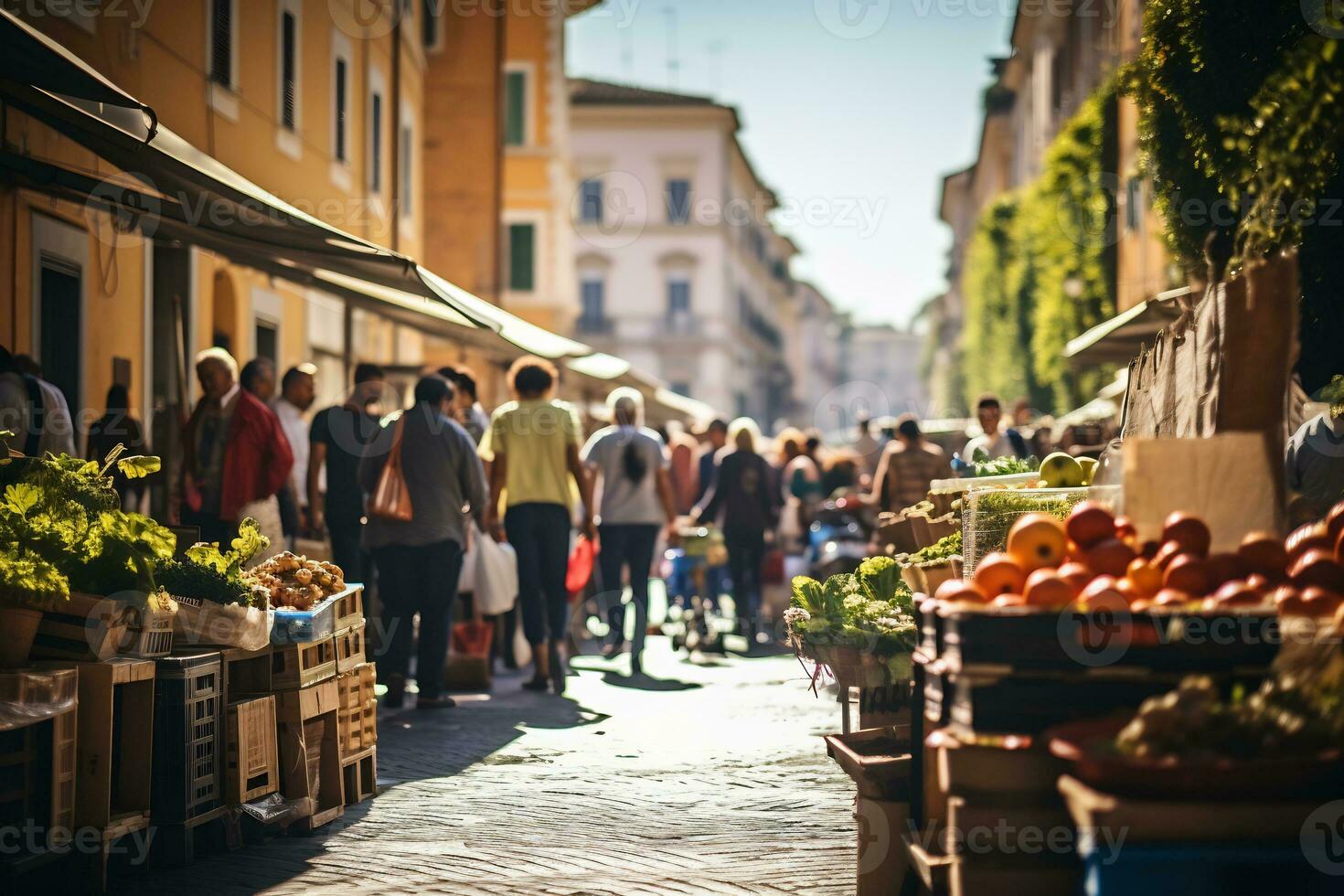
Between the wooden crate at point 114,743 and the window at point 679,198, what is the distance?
203 feet

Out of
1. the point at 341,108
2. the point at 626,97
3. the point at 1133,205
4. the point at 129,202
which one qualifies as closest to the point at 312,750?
the point at 129,202

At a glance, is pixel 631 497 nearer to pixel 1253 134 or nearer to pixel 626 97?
pixel 1253 134

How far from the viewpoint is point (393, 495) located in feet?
33.9

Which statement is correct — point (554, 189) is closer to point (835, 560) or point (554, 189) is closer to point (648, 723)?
point (835, 560)

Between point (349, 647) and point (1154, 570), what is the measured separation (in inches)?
159

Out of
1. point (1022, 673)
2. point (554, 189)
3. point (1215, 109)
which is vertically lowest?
point (1022, 673)

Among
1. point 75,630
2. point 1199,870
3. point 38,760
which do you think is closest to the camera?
point 1199,870

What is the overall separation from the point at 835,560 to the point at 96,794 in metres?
10.4

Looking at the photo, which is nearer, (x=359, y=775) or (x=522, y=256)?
(x=359, y=775)

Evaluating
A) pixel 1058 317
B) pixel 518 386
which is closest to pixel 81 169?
pixel 518 386

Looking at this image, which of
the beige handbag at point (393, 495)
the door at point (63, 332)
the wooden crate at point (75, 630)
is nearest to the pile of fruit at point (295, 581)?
the wooden crate at point (75, 630)

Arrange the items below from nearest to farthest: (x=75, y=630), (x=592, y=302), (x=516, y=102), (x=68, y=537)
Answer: (x=75, y=630), (x=68, y=537), (x=516, y=102), (x=592, y=302)

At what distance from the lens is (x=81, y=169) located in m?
12.9

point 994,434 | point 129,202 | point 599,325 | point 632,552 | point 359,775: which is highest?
point 599,325
